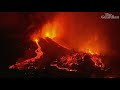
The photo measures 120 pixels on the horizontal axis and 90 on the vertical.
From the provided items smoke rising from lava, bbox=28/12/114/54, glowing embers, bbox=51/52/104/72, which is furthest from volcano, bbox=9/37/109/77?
smoke rising from lava, bbox=28/12/114/54

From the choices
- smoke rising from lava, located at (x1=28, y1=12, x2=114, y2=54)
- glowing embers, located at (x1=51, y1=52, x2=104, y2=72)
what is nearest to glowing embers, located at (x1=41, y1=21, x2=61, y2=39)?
smoke rising from lava, located at (x1=28, y1=12, x2=114, y2=54)

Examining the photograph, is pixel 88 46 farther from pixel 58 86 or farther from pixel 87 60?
pixel 58 86

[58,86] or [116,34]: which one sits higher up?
[116,34]

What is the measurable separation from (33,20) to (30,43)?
0.30m

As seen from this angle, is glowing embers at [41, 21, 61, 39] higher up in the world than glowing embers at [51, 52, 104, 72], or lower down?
higher up

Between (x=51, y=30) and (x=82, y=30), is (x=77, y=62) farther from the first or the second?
(x=51, y=30)

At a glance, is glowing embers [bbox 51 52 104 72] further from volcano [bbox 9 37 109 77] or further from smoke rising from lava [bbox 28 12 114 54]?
smoke rising from lava [bbox 28 12 114 54]

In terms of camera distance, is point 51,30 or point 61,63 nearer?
point 61,63

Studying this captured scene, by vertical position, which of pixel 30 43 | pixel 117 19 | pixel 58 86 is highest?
pixel 117 19

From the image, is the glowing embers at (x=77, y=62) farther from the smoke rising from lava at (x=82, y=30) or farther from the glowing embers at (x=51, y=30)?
the glowing embers at (x=51, y=30)

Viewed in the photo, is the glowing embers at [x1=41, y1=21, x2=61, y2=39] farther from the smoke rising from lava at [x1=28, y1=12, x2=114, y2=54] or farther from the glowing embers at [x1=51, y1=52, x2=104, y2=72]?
the glowing embers at [x1=51, y1=52, x2=104, y2=72]

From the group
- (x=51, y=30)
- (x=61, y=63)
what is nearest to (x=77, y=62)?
(x=61, y=63)

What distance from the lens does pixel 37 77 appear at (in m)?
3.15
